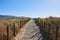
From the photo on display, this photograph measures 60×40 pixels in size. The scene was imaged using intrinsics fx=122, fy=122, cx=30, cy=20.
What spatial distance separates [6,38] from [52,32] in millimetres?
5099

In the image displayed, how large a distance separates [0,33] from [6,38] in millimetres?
734

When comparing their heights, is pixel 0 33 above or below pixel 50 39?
above

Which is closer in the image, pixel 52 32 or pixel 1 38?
pixel 1 38

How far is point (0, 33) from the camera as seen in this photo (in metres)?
10.3

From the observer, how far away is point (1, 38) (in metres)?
10.1

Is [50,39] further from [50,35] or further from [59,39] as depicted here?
[59,39]

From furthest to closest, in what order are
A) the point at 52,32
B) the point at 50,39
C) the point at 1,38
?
the point at 52,32 → the point at 50,39 → the point at 1,38

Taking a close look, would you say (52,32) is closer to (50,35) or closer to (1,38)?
(50,35)

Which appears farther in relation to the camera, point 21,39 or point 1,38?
point 21,39

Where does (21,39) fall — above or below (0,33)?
below

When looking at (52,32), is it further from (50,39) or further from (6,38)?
(6,38)

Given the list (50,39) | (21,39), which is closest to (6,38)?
(21,39)

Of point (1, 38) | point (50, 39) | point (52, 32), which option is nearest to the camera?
point (1, 38)

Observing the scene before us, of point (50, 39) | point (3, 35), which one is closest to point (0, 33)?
point (3, 35)
